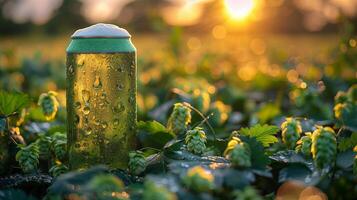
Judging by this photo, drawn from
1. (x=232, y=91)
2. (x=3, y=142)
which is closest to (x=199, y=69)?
(x=232, y=91)

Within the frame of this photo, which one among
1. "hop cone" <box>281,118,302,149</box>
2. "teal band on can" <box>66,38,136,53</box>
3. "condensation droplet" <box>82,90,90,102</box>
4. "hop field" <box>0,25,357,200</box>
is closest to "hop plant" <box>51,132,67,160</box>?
"hop field" <box>0,25,357,200</box>

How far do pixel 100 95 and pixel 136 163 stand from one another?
0.83ft

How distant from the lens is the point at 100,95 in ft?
5.74

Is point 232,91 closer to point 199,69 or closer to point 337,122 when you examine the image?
point 199,69

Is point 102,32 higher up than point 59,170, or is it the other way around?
point 102,32

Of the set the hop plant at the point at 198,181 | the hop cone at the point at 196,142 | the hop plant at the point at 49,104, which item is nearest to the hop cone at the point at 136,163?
the hop cone at the point at 196,142

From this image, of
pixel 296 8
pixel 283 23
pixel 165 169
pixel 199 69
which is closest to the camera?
pixel 165 169

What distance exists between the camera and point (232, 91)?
3.79 meters

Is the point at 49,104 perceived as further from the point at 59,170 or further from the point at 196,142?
the point at 196,142

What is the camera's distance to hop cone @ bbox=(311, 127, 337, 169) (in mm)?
1482

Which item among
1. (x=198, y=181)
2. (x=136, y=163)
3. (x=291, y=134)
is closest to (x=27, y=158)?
(x=136, y=163)

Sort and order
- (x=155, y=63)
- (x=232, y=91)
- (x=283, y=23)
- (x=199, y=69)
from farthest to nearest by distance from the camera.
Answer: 1. (x=283, y=23)
2. (x=155, y=63)
3. (x=199, y=69)
4. (x=232, y=91)

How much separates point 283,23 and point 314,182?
16.1 m

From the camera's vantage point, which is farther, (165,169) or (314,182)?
(165,169)
